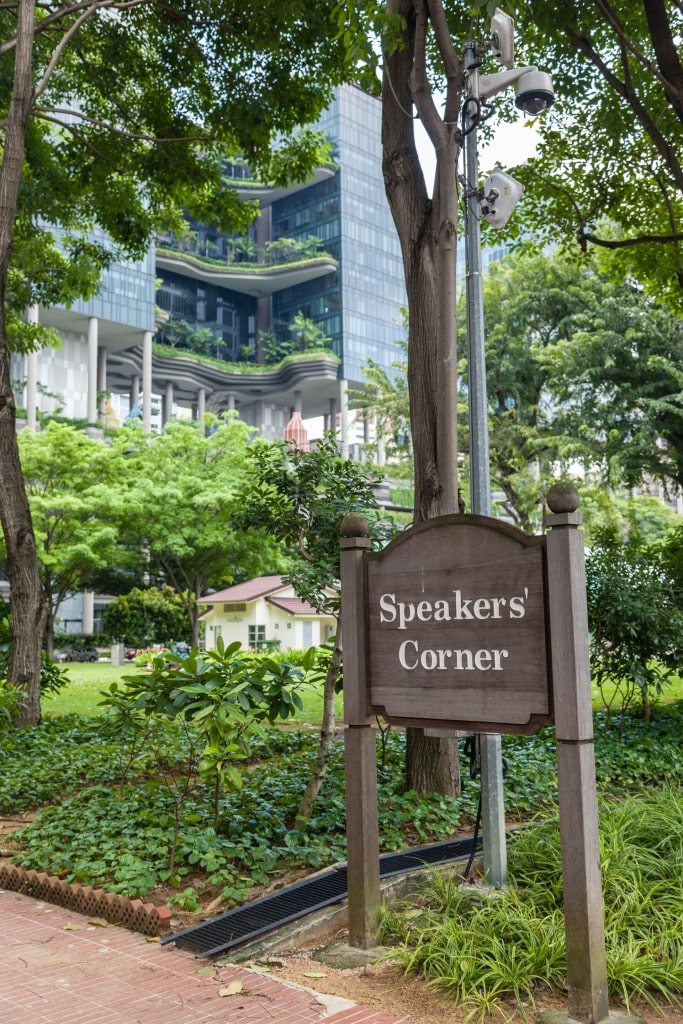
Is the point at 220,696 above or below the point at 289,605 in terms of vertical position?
below

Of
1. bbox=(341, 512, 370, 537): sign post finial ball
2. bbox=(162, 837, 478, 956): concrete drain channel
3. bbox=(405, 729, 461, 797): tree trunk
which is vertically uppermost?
bbox=(341, 512, 370, 537): sign post finial ball

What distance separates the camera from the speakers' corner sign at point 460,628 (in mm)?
4281

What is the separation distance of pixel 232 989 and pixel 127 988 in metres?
0.53

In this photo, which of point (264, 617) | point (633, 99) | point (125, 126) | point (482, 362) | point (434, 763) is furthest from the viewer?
point (264, 617)

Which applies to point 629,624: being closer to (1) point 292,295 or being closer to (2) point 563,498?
(2) point 563,498

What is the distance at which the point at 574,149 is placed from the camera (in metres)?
14.1

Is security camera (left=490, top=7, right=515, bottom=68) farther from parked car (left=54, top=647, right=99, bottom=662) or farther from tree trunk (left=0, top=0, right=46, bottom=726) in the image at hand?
parked car (left=54, top=647, right=99, bottom=662)

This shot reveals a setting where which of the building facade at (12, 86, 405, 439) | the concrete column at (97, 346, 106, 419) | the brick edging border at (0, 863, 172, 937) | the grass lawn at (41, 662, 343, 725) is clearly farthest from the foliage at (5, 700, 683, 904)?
the building facade at (12, 86, 405, 439)

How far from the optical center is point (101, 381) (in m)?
60.9

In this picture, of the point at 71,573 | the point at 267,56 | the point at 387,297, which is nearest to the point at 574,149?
the point at 267,56

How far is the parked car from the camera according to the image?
38.1 m

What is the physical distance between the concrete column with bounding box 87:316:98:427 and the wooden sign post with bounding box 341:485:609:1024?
48.0m

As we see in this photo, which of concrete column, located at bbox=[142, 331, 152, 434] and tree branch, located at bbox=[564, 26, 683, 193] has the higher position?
concrete column, located at bbox=[142, 331, 152, 434]

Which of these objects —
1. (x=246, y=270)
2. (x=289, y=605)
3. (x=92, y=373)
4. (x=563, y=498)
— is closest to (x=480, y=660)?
(x=563, y=498)
